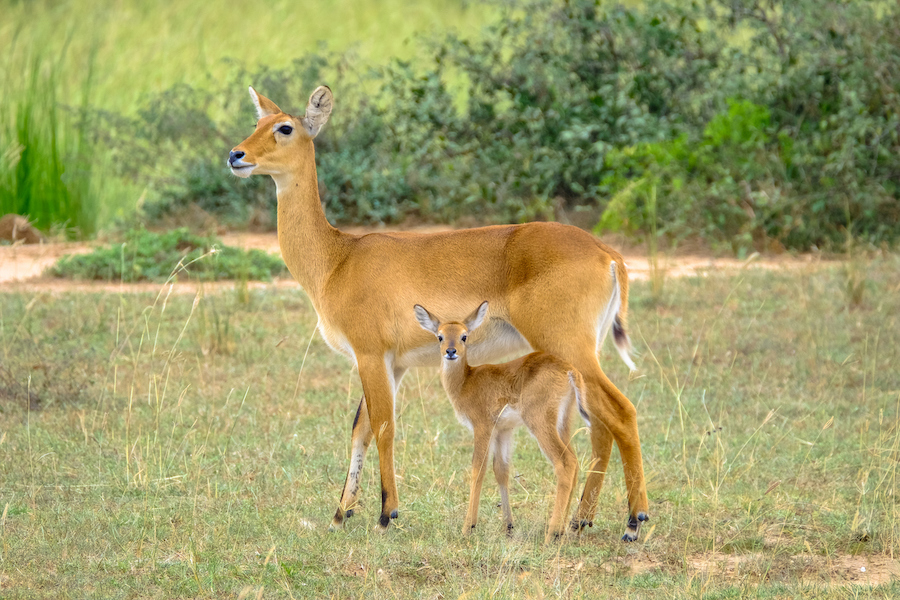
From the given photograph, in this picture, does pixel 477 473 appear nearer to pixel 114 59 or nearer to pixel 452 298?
pixel 452 298

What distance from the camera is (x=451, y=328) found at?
176 inches

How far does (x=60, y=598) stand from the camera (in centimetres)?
389

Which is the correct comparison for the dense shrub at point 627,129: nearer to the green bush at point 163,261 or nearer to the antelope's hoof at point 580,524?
the green bush at point 163,261

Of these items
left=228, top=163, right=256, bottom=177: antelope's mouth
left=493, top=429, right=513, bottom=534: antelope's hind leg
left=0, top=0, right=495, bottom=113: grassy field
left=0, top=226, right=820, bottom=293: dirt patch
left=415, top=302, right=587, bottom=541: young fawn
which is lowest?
left=0, top=226, right=820, bottom=293: dirt patch

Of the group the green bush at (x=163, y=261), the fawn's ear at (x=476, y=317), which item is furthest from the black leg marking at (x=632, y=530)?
the green bush at (x=163, y=261)

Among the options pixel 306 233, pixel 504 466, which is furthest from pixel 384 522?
pixel 306 233

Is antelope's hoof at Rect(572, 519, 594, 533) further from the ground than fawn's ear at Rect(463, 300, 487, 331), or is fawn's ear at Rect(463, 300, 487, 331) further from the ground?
fawn's ear at Rect(463, 300, 487, 331)

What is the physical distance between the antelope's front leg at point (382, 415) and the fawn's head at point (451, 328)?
10.7 inches

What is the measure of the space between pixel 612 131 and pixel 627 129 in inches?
15.4

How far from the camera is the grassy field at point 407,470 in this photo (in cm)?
414

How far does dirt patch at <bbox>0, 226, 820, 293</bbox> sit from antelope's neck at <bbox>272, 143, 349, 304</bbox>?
4086 millimetres

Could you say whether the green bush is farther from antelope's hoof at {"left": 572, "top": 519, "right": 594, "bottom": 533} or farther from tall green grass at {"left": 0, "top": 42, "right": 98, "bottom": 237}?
antelope's hoof at {"left": 572, "top": 519, "right": 594, "bottom": 533}

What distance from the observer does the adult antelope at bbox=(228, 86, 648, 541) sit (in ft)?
14.8

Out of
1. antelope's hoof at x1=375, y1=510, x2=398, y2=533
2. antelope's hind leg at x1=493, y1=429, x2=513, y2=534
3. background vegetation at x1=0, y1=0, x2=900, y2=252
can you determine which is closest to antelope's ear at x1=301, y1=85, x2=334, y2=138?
antelope's hind leg at x1=493, y1=429, x2=513, y2=534
